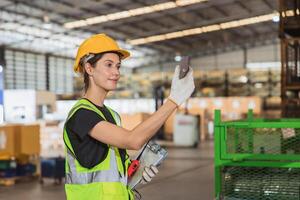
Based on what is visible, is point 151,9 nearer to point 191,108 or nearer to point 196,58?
point 191,108

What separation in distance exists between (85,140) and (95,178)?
15 centimetres

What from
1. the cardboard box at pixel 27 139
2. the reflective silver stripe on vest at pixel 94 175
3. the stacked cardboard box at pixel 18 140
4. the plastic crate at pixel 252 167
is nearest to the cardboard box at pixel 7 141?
the stacked cardboard box at pixel 18 140

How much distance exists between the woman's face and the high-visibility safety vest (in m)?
0.10

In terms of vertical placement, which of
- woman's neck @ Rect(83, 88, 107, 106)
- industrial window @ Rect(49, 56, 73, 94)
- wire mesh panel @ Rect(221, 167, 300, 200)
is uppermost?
industrial window @ Rect(49, 56, 73, 94)

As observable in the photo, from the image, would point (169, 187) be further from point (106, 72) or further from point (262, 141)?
point (106, 72)

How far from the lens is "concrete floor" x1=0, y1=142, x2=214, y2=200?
8.36 metres

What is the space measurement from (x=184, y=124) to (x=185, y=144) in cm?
76

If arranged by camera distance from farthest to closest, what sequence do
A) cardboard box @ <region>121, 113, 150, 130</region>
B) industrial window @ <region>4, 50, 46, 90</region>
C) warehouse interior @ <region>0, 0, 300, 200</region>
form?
industrial window @ <region>4, 50, 46, 90</region> → cardboard box @ <region>121, 113, 150, 130</region> → warehouse interior @ <region>0, 0, 300, 200</region>

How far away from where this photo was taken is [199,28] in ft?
103

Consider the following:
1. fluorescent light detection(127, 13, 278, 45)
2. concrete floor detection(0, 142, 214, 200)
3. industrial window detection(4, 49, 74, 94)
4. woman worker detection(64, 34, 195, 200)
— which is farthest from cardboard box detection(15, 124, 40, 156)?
fluorescent light detection(127, 13, 278, 45)

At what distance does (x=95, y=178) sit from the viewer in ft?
6.55

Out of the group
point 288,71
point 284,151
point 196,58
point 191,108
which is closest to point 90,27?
point 191,108

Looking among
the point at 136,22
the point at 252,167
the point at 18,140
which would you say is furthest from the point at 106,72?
the point at 136,22

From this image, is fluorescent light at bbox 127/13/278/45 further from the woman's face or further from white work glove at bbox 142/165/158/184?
the woman's face
